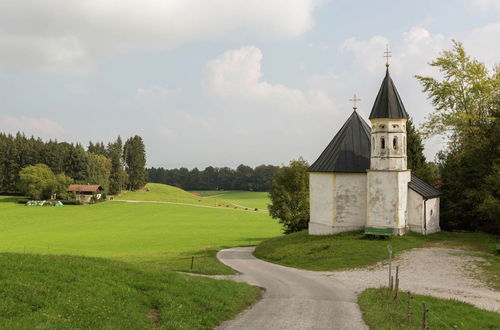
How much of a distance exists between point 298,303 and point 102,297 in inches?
325

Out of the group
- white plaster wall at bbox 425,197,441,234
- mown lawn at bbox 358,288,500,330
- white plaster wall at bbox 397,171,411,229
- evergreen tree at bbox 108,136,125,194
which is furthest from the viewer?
evergreen tree at bbox 108,136,125,194

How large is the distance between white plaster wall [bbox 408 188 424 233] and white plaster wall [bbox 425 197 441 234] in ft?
3.62

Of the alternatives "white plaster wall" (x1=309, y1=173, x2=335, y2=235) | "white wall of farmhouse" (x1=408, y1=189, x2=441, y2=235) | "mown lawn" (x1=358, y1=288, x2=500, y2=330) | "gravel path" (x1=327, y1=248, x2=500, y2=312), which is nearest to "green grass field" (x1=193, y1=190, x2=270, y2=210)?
"white plaster wall" (x1=309, y1=173, x2=335, y2=235)

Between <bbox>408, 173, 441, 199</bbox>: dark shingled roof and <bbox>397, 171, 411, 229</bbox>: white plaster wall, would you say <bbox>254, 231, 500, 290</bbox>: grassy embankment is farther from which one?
<bbox>408, 173, 441, 199</bbox>: dark shingled roof

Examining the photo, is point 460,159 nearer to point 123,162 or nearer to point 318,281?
point 318,281

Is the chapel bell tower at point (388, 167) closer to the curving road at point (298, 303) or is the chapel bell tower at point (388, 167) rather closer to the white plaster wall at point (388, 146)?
the white plaster wall at point (388, 146)

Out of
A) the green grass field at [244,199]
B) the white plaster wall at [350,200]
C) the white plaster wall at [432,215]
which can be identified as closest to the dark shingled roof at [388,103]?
the white plaster wall at [350,200]

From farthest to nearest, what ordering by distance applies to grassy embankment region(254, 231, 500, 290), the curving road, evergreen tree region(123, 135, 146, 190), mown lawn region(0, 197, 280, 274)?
evergreen tree region(123, 135, 146, 190) → mown lawn region(0, 197, 280, 274) → grassy embankment region(254, 231, 500, 290) → the curving road

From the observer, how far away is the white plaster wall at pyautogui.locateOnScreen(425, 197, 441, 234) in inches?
1516

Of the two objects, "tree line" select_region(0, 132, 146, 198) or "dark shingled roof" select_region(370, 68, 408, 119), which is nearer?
"dark shingled roof" select_region(370, 68, 408, 119)

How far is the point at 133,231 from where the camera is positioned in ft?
214

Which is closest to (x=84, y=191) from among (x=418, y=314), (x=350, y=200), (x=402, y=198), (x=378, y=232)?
(x=350, y=200)

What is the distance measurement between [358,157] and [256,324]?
2809 centimetres

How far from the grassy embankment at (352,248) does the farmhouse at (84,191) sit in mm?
78521
